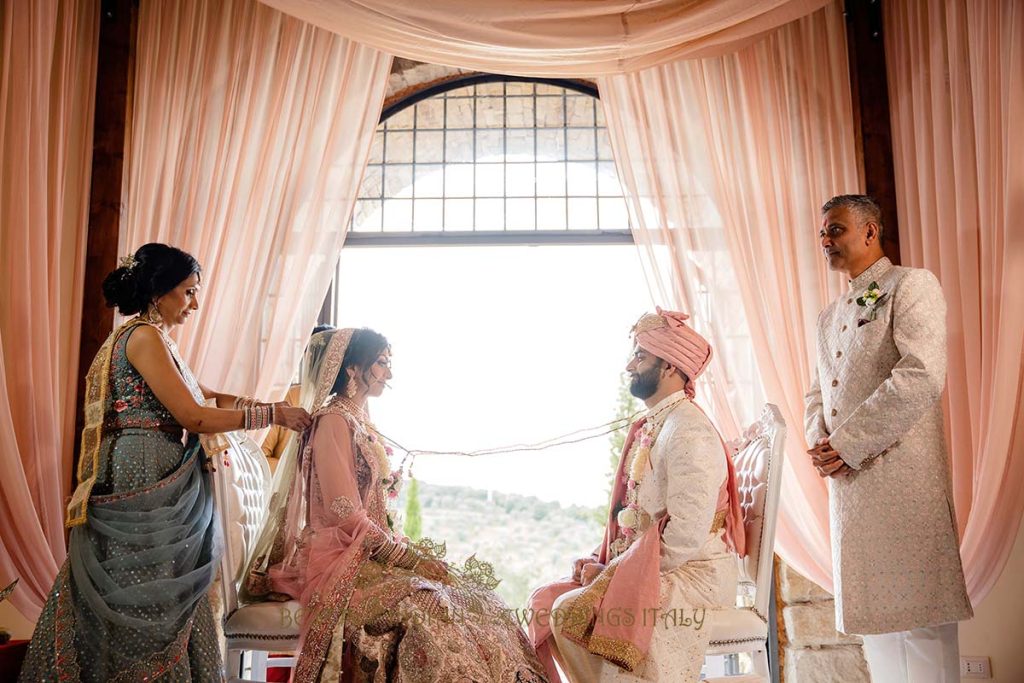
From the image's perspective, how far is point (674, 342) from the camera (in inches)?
125

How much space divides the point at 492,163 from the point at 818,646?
3.01m

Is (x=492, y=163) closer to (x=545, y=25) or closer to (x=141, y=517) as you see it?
(x=545, y=25)

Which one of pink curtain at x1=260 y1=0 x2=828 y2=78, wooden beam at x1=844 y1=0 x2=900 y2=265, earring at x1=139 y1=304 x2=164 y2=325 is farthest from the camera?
wooden beam at x1=844 y1=0 x2=900 y2=265

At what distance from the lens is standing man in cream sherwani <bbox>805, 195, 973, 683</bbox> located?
9.34 ft

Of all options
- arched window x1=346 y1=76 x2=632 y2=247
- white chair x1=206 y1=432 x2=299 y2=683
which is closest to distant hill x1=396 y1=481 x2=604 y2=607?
arched window x1=346 y1=76 x2=632 y2=247

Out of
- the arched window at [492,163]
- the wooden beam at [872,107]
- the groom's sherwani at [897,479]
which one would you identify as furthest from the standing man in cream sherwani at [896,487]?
the arched window at [492,163]

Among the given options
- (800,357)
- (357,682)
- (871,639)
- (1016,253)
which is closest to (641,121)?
(800,357)

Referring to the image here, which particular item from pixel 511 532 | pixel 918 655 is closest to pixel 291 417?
pixel 918 655

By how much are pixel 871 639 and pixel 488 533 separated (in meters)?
5.78

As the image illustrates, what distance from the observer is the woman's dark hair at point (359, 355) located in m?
3.30

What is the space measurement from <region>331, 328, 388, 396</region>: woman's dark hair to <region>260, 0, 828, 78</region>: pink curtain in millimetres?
1398

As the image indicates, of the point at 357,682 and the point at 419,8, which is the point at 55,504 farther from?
the point at 419,8

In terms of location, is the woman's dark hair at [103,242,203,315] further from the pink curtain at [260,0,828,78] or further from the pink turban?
the pink turban

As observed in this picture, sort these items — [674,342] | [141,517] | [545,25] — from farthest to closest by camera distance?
[545,25]
[674,342]
[141,517]
